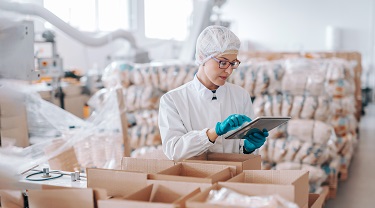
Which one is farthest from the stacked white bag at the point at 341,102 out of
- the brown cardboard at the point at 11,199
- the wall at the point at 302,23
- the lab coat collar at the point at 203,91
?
the wall at the point at 302,23

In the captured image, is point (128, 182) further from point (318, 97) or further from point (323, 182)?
point (323, 182)

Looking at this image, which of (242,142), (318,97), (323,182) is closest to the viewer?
(242,142)

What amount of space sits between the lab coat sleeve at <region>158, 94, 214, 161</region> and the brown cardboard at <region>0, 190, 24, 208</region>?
620 millimetres

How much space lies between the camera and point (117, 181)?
5.05ft

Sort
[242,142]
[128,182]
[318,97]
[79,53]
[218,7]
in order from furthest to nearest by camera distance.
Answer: [79,53], [218,7], [318,97], [242,142], [128,182]

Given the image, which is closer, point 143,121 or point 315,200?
point 315,200

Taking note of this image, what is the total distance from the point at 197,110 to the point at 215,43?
0.33 metres

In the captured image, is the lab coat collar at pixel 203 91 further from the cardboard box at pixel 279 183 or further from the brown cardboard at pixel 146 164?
the cardboard box at pixel 279 183

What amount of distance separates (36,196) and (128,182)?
1.03 feet

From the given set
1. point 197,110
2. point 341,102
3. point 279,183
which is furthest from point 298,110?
point 279,183

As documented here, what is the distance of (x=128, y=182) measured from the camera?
1520 millimetres

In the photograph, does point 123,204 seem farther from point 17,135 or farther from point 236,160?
point 17,135

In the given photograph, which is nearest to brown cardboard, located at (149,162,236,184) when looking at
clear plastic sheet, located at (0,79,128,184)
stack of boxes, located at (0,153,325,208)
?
stack of boxes, located at (0,153,325,208)

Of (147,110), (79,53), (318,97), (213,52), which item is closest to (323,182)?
(318,97)
